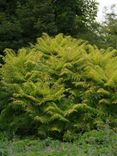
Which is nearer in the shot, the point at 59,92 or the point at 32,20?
the point at 59,92

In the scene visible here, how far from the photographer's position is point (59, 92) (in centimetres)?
1066

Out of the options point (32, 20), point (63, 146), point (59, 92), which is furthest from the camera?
point (32, 20)

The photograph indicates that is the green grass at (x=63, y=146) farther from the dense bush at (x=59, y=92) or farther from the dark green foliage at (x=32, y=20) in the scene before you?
the dark green foliage at (x=32, y=20)

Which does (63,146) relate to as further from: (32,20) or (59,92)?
(32,20)

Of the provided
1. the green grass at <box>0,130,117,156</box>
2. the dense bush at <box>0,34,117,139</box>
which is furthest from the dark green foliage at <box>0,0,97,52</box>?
the green grass at <box>0,130,117,156</box>

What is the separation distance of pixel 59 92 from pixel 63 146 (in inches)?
74.8

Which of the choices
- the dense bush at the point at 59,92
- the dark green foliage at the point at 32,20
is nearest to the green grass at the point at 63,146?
the dense bush at the point at 59,92

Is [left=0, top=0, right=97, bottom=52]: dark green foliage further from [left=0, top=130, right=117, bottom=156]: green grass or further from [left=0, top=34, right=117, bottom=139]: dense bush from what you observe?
[left=0, top=130, right=117, bottom=156]: green grass

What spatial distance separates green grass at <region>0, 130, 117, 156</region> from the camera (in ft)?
26.0

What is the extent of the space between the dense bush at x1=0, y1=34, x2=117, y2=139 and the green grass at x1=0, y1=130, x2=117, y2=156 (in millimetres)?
513

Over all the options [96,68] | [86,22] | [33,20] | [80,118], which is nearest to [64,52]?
[96,68]

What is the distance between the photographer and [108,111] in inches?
426

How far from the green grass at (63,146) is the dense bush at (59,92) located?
51 centimetres

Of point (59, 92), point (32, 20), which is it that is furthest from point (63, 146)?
point (32, 20)
